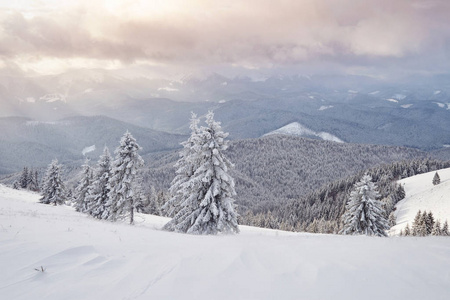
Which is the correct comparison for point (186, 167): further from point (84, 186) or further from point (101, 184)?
point (84, 186)

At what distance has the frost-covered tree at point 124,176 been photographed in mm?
28531

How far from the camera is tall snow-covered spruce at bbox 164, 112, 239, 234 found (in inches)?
770

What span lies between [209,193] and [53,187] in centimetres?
4151

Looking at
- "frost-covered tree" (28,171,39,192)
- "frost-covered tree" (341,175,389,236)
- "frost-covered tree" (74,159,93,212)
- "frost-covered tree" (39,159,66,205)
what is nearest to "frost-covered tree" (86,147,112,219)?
"frost-covered tree" (74,159,93,212)

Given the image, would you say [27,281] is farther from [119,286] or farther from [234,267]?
[234,267]

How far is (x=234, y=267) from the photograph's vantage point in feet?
21.8

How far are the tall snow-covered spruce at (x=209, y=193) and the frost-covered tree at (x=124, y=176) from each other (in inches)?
403

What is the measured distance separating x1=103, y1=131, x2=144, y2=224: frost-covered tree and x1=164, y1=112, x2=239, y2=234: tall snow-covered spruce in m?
10.2

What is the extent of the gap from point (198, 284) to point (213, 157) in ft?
48.6

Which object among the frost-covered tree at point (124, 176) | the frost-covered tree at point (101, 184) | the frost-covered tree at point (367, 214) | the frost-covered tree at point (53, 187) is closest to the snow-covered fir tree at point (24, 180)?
the frost-covered tree at point (53, 187)

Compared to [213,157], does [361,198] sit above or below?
below

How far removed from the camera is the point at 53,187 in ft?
156

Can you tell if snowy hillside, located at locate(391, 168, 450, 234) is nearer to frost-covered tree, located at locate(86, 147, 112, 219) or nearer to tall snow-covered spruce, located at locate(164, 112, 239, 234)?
tall snow-covered spruce, located at locate(164, 112, 239, 234)

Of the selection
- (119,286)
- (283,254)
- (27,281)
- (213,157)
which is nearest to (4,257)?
(27,281)
